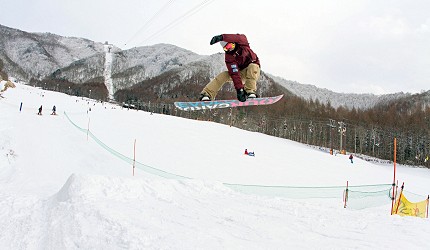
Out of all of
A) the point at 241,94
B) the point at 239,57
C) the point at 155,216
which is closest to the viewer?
the point at 239,57

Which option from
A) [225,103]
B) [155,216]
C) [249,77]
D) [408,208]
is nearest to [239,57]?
[249,77]

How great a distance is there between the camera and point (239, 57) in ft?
18.8

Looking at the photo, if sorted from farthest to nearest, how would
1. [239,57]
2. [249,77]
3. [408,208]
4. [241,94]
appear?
[408,208] < [249,77] < [241,94] < [239,57]

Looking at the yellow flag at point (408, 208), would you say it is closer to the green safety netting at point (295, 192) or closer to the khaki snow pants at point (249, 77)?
the green safety netting at point (295, 192)

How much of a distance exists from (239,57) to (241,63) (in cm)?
17

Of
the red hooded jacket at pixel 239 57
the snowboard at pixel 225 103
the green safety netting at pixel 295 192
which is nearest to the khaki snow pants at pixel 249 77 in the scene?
the red hooded jacket at pixel 239 57

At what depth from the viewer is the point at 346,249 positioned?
492 cm

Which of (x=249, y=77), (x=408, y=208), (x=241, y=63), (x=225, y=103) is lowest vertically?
(x=408, y=208)

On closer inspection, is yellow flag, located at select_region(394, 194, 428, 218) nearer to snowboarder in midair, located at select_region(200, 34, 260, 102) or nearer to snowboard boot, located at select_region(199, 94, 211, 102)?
snowboarder in midair, located at select_region(200, 34, 260, 102)

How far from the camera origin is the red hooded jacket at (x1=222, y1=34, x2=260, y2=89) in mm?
5522

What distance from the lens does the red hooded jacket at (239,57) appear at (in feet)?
18.1

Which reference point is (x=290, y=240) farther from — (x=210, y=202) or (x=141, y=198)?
(x=141, y=198)

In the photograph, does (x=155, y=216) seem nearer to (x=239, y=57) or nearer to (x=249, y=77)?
(x=249, y=77)

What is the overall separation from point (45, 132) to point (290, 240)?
838 inches
